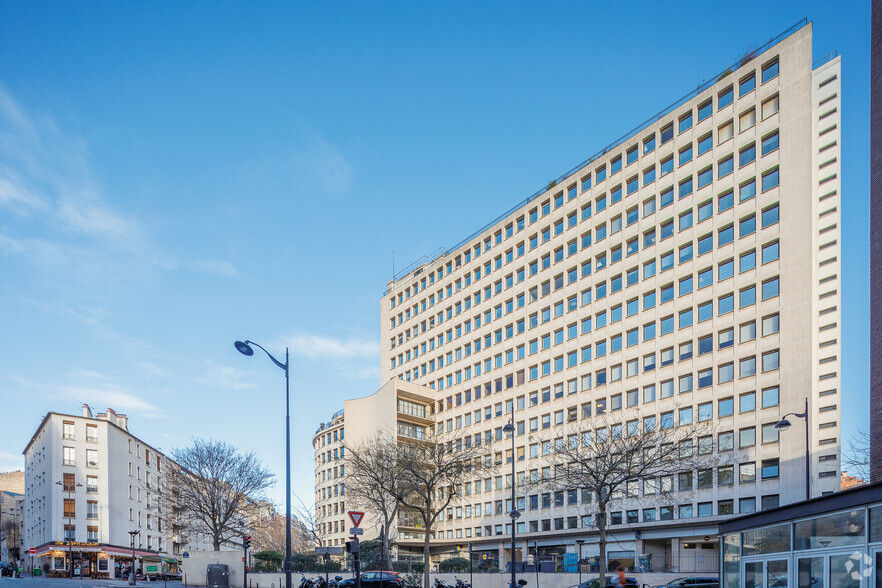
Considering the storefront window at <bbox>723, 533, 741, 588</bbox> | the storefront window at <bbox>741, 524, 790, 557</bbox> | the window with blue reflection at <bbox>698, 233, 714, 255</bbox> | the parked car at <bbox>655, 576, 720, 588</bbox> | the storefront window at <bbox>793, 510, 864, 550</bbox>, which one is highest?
the window with blue reflection at <bbox>698, 233, 714, 255</bbox>

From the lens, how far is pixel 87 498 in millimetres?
88812

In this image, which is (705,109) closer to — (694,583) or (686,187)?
(686,187)

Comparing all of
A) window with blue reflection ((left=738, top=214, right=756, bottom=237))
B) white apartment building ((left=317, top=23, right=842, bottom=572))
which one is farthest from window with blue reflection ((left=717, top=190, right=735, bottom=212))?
window with blue reflection ((left=738, top=214, right=756, bottom=237))

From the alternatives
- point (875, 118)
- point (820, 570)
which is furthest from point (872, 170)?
point (820, 570)

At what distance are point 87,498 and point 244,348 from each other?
261 ft

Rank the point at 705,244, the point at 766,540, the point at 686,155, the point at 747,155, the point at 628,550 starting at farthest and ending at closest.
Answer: the point at 628,550 → the point at 686,155 → the point at 705,244 → the point at 747,155 → the point at 766,540

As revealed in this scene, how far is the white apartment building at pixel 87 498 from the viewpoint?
8612cm

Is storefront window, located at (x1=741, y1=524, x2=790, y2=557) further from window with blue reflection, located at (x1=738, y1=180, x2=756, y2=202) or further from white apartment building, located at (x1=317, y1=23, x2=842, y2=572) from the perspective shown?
window with blue reflection, located at (x1=738, y1=180, x2=756, y2=202)

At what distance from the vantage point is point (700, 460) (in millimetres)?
53000

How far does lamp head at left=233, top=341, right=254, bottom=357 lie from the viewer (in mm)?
22375

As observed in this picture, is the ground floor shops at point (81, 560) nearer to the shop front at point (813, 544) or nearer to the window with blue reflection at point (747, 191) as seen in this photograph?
the window with blue reflection at point (747, 191)

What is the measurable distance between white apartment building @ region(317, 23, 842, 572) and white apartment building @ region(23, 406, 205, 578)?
41.7 meters

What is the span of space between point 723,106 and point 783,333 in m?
18.6

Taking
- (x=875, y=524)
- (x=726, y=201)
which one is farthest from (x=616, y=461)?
(x=726, y=201)
